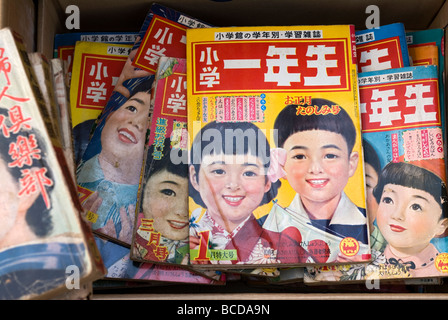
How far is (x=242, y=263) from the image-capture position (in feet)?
3.59

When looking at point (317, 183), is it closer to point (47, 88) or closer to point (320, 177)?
point (320, 177)

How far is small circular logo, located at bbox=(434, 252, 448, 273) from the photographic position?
1.10 meters

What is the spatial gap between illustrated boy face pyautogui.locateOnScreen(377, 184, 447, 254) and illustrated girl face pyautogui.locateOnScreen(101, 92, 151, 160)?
565mm

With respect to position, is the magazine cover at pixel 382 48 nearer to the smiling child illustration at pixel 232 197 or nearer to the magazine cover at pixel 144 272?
the smiling child illustration at pixel 232 197

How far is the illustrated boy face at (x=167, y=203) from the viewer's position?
1.14 meters

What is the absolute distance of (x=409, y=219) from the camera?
1123mm

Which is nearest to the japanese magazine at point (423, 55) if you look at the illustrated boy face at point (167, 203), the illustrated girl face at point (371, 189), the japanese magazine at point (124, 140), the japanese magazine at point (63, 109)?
the illustrated girl face at point (371, 189)

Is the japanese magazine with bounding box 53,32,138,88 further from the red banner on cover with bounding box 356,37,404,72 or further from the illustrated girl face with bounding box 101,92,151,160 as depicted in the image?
the red banner on cover with bounding box 356,37,404,72

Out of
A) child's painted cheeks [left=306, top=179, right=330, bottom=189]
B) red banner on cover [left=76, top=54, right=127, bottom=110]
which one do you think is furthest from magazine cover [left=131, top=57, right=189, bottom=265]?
child's painted cheeks [left=306, top=179, right=330, bottom=189]

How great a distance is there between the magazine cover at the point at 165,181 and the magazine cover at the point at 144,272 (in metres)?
0.04

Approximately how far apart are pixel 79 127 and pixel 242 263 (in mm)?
509

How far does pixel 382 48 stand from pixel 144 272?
2.47 ft

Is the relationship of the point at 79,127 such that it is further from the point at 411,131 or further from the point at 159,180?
the point at 411,131

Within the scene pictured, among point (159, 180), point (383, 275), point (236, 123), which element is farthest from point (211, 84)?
point (383, 275)
